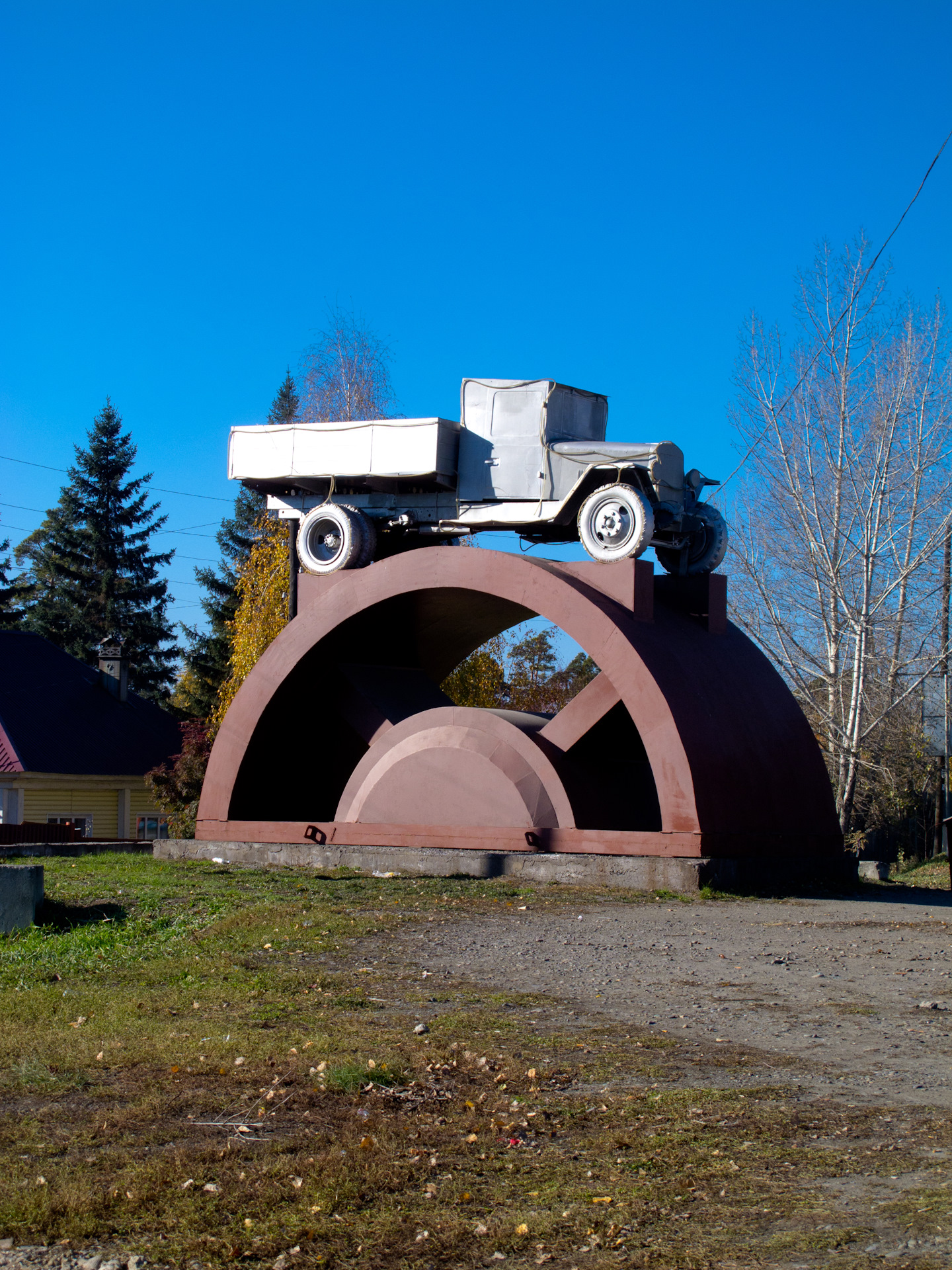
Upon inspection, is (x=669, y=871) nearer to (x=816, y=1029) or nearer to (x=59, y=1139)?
(x=816, y=1029)

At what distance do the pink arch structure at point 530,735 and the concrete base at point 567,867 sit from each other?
38 cm

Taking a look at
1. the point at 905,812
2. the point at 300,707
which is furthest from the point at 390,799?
the point at 905,812

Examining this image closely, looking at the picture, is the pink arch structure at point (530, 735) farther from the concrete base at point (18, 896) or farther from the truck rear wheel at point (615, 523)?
the concrete base at point (18, 896)

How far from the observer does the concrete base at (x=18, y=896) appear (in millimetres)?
10906

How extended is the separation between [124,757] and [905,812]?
2362cm

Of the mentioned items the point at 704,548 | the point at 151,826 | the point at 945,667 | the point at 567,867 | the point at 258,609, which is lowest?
the point at 151,826

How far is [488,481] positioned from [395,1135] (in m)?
15.1

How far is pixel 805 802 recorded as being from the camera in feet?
59.2

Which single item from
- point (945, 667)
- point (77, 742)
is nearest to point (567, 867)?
point (945, 667)

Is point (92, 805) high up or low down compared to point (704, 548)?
down

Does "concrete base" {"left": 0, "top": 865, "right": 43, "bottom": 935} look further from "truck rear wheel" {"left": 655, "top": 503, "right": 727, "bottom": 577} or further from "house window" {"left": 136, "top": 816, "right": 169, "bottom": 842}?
"house window" {"left": 136, "top": 816, "right": 169, "bottom": 842}

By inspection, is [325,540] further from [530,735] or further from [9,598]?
[9,598]

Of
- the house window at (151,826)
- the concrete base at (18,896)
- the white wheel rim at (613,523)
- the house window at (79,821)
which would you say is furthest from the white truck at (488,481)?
the house window at (151,826)

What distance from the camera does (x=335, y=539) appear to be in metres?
20.9
